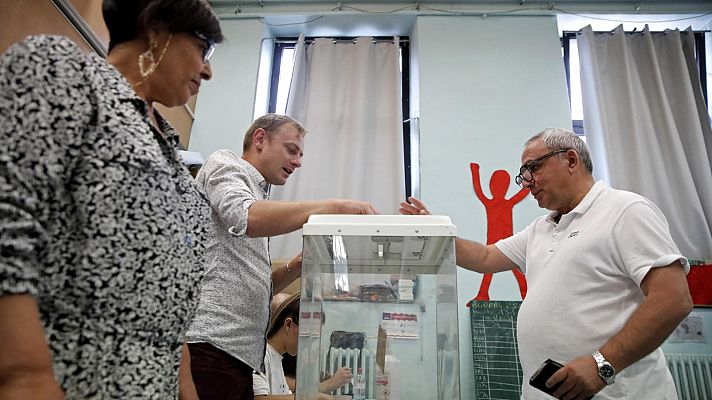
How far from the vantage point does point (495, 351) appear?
2.20 metres

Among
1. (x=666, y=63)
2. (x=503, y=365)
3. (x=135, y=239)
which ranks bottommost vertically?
(x=503, y=365)

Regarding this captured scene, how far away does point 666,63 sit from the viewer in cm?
297

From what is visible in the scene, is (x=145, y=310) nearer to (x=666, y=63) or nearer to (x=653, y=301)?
(x=653, y=301)

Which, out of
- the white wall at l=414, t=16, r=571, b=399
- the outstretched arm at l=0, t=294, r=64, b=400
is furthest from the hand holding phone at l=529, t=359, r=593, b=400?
the white wall at l=414, t=16, r=571, b=399

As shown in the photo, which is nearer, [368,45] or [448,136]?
[448,136]

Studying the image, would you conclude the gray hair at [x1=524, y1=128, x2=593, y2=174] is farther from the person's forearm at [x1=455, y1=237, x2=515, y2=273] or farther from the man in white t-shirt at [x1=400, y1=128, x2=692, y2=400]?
the person's forearm at [x1=455, y1=237, x2=515, y2=273]

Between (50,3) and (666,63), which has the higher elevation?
(666,63)

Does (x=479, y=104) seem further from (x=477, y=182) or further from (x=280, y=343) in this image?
(x=280, y=343)

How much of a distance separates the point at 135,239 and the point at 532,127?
257 cm

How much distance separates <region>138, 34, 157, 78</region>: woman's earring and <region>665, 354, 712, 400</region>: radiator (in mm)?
2606

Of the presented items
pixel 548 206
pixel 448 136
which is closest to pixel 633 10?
pixel 448 136

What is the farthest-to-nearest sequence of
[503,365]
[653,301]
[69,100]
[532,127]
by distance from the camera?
[532,127] < [503,365] < [653,301] < [69,100]

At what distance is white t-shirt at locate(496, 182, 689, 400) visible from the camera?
3.45 feet

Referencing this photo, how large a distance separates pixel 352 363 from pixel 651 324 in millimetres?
660
